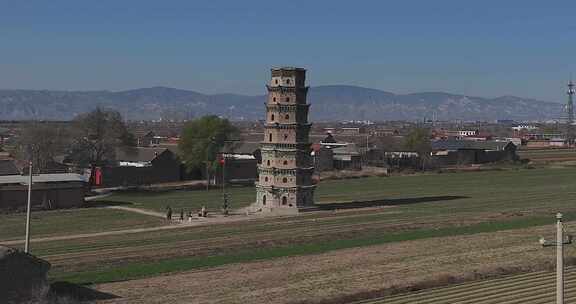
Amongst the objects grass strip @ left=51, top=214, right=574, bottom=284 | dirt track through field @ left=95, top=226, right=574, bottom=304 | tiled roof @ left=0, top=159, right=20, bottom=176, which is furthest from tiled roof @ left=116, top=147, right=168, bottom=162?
dirt track through field @ left=95, top=226, right=574, bottom=304

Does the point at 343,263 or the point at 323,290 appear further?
the point at 343,263

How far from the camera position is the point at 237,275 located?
37.5 metres

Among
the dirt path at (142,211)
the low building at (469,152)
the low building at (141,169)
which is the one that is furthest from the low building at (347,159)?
the dirt path at (142,211)

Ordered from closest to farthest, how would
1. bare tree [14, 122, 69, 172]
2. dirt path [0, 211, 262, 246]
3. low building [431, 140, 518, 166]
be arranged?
dirt path [0, 211, 262, 246] → bare tree [14, 122, 69, 172] → low building [431, 140, 518, 166]

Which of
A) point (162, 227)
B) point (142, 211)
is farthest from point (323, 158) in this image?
point (162, 227)

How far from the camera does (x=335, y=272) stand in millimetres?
37906

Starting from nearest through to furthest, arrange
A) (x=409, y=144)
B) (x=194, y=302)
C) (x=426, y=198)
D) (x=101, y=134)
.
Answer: (x=194, y=302), (x=426, y=198), (x=101, y=134), (x=409, y=144)

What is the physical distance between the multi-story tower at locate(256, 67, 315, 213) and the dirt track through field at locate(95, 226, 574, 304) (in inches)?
981

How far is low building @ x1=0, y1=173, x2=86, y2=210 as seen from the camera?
7244 cm

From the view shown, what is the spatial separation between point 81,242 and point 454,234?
25610mm

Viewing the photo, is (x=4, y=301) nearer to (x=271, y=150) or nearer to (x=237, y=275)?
(x=237, y=275)

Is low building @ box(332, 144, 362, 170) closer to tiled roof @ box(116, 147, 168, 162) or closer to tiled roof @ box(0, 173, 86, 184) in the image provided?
tiled roof @ box(116, 147, 168, 162)

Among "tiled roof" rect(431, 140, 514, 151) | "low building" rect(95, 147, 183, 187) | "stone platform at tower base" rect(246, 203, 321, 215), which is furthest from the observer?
"tiled roof" rect(431, 140, 514, 151)

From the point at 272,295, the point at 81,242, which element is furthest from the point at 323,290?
the point at 81,242
